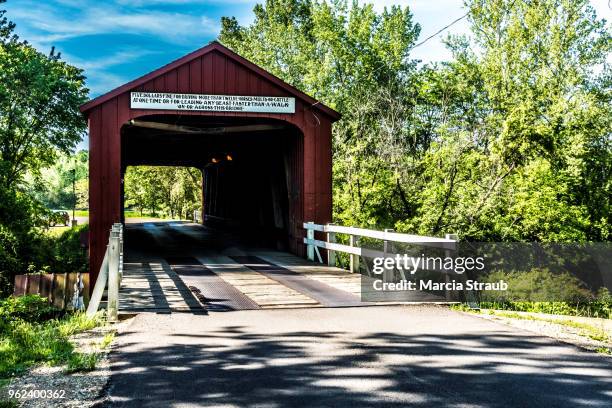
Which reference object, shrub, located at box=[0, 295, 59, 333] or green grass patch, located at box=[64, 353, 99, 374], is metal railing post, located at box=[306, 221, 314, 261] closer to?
shrub, located at box=[0, 295, 59, 333]

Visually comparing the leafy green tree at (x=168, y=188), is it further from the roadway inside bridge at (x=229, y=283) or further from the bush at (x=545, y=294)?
the bush at (x=545, y=294)

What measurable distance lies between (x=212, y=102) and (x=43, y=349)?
332 inches

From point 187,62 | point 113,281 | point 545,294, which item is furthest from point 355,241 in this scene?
point 545,294

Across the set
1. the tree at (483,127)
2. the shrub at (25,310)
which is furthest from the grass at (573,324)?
the tree at (483,127)

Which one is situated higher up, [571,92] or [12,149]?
[571,92]

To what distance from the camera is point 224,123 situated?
16.5 meters

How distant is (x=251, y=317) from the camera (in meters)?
6.99

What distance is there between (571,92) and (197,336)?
23183 mm

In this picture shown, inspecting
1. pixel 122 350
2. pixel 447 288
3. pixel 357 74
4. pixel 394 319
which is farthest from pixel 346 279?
pixel 357 74

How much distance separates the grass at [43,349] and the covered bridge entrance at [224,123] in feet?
18.5

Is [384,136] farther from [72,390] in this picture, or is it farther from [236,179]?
[72,390]

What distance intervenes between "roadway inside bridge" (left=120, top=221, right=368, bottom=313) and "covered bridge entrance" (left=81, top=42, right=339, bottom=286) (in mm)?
1278

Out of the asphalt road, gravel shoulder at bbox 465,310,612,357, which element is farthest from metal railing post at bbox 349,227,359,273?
the asphalt road

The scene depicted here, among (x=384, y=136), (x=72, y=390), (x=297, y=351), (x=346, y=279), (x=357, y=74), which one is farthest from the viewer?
(x=357, y=74)
